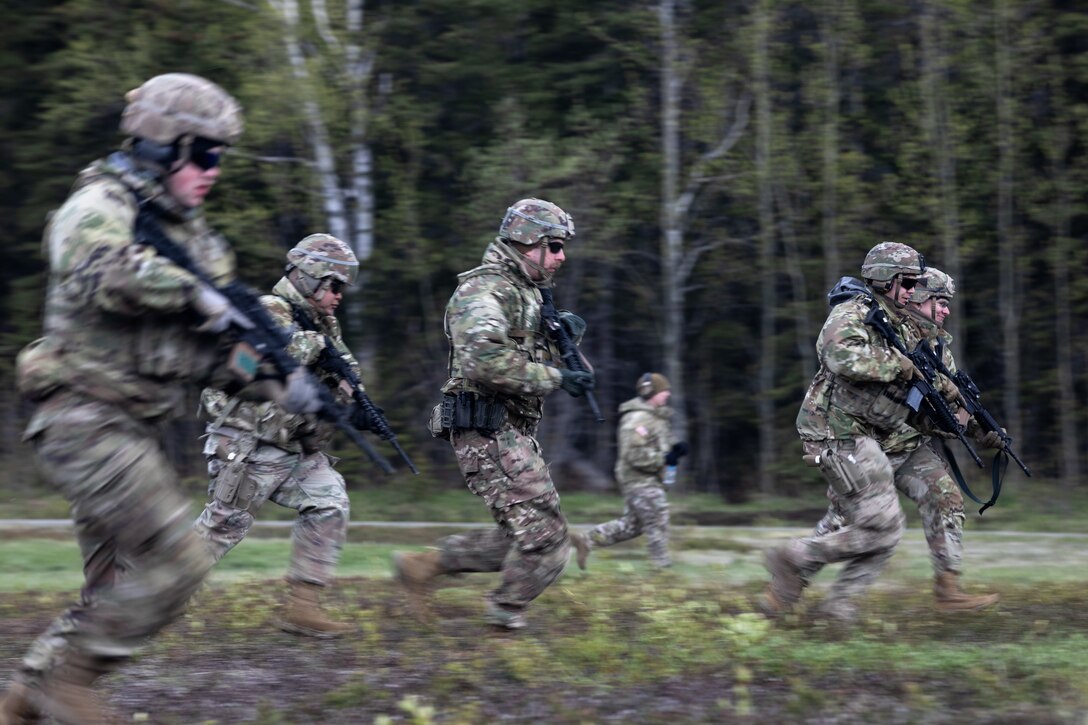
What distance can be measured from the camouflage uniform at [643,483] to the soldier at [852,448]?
153 inches

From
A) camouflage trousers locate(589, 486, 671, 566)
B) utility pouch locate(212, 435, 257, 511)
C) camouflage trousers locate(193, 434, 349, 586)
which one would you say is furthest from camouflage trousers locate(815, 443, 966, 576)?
camouflage trousers locate(589, 486, 671, 566)

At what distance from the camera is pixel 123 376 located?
4.57m

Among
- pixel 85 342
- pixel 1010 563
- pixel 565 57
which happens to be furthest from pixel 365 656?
pixel 565 57

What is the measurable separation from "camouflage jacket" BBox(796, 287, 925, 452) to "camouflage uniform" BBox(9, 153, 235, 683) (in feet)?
13.6

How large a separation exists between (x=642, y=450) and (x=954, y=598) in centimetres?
420

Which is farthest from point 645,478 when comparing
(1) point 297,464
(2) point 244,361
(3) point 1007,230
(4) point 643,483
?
(3) point 1007,230

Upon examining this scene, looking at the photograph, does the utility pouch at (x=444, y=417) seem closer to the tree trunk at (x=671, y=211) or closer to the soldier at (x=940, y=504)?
the soldier at (x=940, y=504)

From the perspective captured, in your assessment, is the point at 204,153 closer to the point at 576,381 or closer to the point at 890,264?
the point at 576,381

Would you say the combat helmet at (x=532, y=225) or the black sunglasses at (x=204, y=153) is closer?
the black sunglasses at (x=204, y=153)

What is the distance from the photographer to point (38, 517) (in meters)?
16.6

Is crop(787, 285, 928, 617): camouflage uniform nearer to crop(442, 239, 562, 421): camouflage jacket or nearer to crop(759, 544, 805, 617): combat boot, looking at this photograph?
crop(759, 544, 805, 617): combat boot

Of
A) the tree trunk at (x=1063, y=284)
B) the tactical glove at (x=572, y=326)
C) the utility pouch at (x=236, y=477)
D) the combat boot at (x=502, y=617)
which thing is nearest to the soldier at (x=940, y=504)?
the tactical glove at (x=572, y=326)

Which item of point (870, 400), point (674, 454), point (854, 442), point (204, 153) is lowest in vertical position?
point (674, 454)

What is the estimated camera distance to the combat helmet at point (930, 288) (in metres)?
8.44
